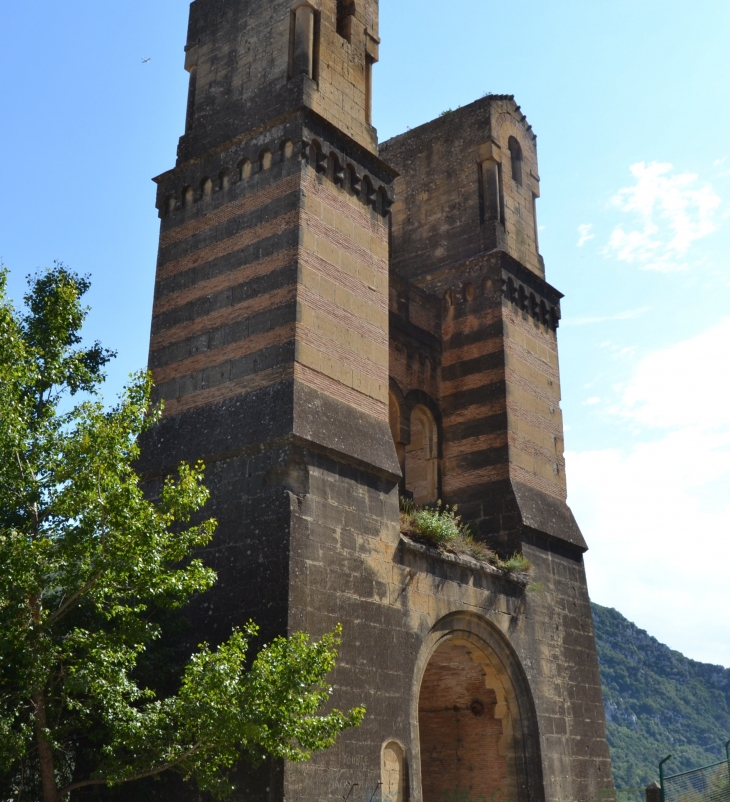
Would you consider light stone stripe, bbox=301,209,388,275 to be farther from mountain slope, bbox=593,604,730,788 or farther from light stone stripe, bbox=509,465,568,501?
mountain slope, bbox=593,604,730,788

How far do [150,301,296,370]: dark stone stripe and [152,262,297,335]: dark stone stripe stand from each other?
333 mm

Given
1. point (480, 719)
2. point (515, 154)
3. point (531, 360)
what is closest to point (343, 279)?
point (531, 360)

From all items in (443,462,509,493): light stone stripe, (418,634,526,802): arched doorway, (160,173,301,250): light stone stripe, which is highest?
(160,173,301,250): light stone stripe

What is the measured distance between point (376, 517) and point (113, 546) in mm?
4473

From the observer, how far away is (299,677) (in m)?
9.26

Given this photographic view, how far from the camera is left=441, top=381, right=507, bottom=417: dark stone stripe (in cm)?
1695

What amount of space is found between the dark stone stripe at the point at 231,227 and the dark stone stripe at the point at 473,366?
533 cm

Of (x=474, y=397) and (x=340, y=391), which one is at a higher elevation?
(x=474, y=397)

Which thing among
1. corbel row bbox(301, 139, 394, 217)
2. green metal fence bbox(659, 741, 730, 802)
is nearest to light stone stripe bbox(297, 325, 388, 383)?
corbel row bbox(301, 139, 394, 217)

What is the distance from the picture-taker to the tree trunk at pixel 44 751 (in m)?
9.34

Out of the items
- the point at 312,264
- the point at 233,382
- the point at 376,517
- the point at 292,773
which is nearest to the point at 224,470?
the point at 233,382

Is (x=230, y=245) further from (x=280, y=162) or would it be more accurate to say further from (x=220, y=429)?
(x=220, y=429)

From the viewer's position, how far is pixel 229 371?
→ 13.2m

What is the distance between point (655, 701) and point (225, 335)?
58625mm
